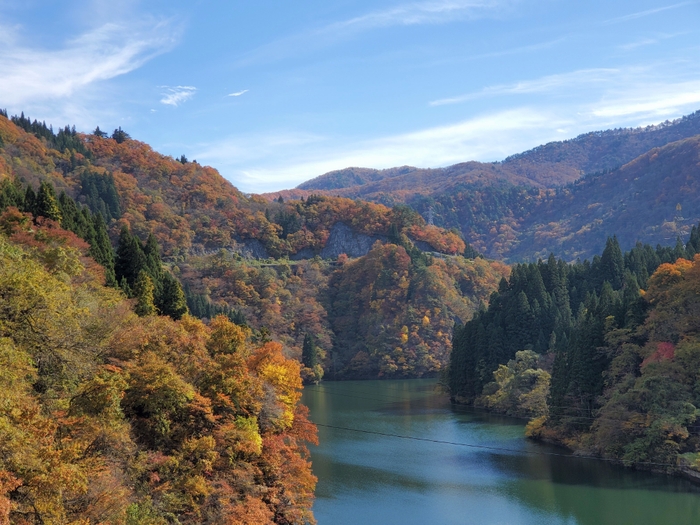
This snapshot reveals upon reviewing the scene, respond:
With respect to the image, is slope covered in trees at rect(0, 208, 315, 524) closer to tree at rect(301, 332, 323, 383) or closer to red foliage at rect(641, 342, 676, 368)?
red foliage at rect(641, 342, 676, 368)

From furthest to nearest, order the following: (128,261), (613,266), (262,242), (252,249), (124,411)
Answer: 1. (262,242)
2. (252,249)
3. (613,266)
4. (128,261)
5. (124,411)

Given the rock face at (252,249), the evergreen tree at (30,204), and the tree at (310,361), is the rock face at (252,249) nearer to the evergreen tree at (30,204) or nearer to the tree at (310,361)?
the tree at (310,361)

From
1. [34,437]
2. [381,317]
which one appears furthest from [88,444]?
[381,317]

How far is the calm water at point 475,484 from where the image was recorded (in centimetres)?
3750

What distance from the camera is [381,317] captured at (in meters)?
114

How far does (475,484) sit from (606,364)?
625 inches

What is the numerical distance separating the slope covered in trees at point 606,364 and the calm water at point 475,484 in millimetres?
2275

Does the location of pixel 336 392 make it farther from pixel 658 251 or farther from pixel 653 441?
pixel 653 441

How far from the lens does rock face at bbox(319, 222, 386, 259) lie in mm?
136625

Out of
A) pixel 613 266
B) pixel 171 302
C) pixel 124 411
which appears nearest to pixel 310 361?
pixel 613 266

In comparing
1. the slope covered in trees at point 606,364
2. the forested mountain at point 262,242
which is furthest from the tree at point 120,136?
the slope covered in trees at point 606,364

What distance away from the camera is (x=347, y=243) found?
138250 mm

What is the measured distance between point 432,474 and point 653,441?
41.2ft

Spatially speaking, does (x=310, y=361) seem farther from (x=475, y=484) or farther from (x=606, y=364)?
(x=475, y=484)
